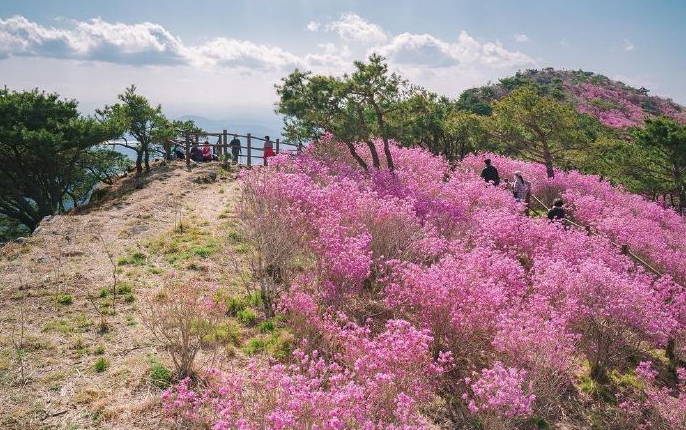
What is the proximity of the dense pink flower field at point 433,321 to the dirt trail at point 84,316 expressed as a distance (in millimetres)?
870

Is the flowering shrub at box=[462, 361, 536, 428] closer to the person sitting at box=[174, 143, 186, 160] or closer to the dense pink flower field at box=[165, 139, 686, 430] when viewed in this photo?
the dense pink flower field at box=[165, 139, 686, 430]

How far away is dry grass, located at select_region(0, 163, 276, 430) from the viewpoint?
559 cm

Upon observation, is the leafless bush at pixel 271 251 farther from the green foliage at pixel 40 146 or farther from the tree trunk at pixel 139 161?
the tree trunk at pixel 139 161

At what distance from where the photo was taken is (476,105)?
4728 cm

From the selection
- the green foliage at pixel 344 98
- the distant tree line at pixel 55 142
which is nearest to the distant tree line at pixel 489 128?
the green foliage at pixel 344 98

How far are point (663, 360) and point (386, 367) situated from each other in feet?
24.0

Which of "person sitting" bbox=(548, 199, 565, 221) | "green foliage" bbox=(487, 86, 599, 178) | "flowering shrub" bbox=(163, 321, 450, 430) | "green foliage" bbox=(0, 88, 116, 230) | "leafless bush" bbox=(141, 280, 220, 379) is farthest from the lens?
"green foliage" bbox=(487, 86, 599, 178)

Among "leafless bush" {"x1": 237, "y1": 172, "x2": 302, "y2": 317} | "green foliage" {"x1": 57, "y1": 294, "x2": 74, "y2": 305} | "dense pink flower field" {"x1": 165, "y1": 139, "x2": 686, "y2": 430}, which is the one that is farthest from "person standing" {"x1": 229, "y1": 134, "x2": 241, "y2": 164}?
"green foliage" {"x1": 57, "y1": 294, "x2": 74, "y2": 305}

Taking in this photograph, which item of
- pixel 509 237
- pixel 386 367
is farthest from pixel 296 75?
pixel 386 367

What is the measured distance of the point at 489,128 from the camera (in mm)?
23266

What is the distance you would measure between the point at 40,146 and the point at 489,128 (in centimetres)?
2038

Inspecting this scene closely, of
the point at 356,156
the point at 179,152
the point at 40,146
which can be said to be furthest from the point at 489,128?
the point at 40,146

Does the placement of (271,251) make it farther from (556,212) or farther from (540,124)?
(540,124)

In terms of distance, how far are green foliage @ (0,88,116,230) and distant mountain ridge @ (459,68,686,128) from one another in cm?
3698
